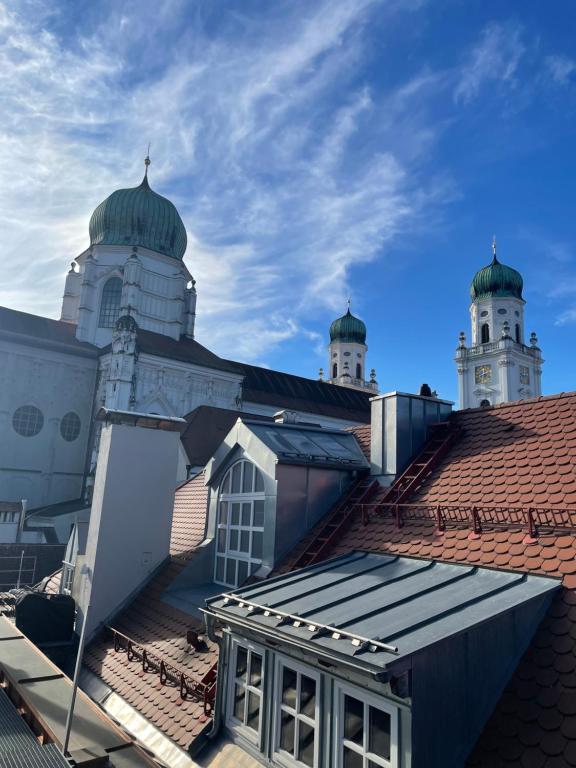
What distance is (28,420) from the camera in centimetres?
3975

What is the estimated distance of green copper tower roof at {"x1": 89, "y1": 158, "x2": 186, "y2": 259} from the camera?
49188 mm

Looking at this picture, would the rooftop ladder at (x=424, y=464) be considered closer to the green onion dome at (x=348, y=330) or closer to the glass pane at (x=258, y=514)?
the glass pane at (x=258, y=514)

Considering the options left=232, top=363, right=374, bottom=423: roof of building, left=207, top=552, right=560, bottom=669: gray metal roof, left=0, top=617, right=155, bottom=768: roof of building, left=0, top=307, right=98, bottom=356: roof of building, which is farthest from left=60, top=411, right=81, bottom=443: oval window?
left=207, top=552, right=560, bottom=669: gray metal roof

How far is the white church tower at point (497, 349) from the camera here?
6047cm

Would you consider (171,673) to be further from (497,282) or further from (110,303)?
(497,282)

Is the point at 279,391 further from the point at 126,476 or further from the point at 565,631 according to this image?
the point at 565,631

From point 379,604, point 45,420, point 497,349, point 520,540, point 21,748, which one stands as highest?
point 497,349

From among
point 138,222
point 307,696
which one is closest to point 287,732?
point 307,696

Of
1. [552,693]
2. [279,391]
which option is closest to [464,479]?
[552,693]

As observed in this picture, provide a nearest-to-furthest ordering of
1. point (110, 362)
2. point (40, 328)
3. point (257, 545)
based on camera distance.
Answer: point (257, 545) → point (110, 362) → point (40, 328)

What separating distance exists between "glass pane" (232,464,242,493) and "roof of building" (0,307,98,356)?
35.9m

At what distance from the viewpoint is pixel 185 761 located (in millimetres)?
5969

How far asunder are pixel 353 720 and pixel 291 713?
86cm

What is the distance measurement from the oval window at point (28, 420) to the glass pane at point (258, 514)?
117ft
